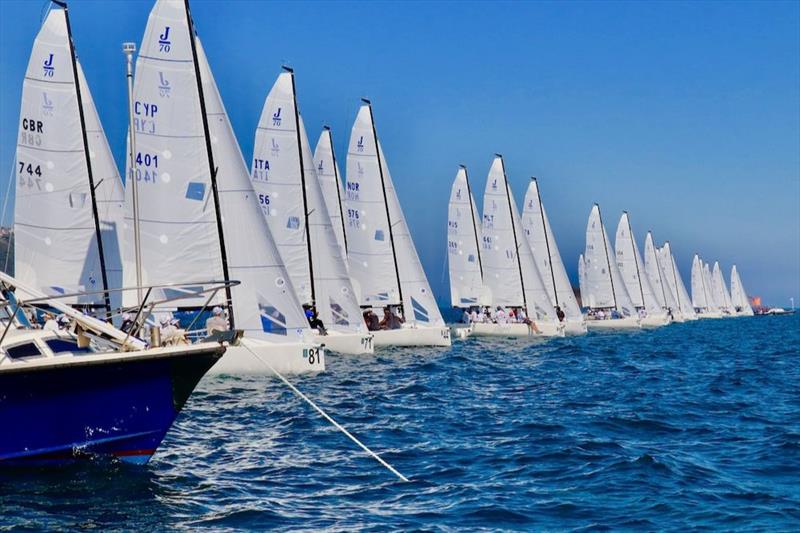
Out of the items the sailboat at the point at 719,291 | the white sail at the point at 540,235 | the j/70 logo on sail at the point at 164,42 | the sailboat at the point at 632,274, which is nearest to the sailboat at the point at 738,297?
the sailboat at the point at 719,291

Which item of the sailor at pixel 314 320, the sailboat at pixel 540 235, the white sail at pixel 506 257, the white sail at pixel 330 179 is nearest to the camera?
the sailor at pixel 314 320

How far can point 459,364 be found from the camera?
3575 cm

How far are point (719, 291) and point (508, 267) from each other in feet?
406

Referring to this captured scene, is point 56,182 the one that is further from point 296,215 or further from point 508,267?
point 508,267

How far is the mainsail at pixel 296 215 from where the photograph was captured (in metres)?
39.4

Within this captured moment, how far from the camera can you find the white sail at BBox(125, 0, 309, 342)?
28469mm

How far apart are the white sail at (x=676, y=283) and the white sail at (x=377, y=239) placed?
9854 centimetres

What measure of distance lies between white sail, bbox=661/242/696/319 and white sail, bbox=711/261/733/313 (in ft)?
103

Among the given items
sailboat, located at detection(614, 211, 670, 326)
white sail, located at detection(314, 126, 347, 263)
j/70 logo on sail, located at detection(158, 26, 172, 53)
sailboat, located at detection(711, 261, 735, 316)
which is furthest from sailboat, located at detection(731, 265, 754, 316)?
j/70 logo on sail, located at detection(158, 26, 172, 53)

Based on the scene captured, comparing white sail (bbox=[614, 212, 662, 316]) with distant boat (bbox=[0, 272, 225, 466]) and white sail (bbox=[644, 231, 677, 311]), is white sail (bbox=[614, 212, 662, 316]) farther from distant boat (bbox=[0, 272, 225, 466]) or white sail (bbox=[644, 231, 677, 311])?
distant boat (bbox=[0, 272, 225, 466])

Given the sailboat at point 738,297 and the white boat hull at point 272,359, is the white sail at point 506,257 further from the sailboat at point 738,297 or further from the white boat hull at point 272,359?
the sailboat at point 738,297

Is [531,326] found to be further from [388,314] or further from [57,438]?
[57,438]

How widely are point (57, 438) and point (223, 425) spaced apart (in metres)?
5.35

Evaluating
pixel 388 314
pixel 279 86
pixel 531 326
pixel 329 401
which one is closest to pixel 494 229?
pixel 531 326
